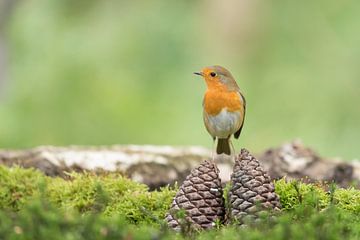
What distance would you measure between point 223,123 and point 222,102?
0.10 meters

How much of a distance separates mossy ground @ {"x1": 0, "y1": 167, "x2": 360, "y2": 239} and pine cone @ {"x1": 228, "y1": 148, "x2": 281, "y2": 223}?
2.5 inches

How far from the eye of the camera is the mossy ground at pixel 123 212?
81.7 inches

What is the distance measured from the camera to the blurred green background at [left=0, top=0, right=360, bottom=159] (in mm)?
8008

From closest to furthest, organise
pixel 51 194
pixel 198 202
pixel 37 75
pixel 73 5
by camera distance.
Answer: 1. pixel 198 202
2. pixel 51 194
3. pixel 37 75
4. pixel 73 5

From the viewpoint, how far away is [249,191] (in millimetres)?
2691

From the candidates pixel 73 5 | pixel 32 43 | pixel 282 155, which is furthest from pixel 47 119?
pixel 282 155

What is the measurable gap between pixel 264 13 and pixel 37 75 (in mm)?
4095

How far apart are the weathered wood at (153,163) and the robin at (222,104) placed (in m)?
0.68

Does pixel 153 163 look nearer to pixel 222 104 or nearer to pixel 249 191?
pixel 222 104

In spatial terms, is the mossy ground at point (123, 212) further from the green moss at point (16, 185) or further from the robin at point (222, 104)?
the robin at point (222, 104)

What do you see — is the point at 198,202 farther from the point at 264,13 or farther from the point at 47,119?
the point at 264,13

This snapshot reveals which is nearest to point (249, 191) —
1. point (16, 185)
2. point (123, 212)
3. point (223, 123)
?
point (123, 212)

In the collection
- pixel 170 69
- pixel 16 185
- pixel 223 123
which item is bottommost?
pixel 16 185

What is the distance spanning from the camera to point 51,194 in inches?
131
